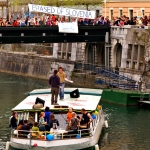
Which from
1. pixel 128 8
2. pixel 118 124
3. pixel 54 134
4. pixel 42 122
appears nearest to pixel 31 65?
pixel 128 8

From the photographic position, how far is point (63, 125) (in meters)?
40.9

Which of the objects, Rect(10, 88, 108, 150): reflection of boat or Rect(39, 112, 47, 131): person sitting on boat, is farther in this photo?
Rect(39, 112, 47, 131): person sitting on boat

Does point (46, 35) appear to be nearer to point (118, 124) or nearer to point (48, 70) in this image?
point (48, 70)

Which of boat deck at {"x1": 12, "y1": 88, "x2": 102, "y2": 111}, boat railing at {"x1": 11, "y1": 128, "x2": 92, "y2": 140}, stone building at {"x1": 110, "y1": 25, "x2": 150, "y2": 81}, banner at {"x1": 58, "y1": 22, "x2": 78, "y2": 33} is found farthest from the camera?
banner at {"x1": 58, "y1": 22, "x2": 78, "y2": 33}

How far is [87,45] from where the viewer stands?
79.1m

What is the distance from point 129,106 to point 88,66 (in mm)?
16949

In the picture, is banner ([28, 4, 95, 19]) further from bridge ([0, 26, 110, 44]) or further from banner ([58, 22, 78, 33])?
bridge ([0, 26, 110, 44])

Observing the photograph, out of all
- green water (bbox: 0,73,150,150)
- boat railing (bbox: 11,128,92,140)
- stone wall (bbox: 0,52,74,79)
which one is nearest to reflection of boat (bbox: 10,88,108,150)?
boat railing (bbox: 11,128,92,140)

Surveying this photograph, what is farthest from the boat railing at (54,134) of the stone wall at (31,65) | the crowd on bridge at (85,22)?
the stone wall at (31,65)

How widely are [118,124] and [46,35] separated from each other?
19.6 metres

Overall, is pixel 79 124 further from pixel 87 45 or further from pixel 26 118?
pixel 87 45

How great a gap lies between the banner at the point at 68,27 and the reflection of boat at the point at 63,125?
2069 centimetres

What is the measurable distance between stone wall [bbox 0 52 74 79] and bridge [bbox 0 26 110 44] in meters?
6.63

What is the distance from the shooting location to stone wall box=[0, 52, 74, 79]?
7960 cm
